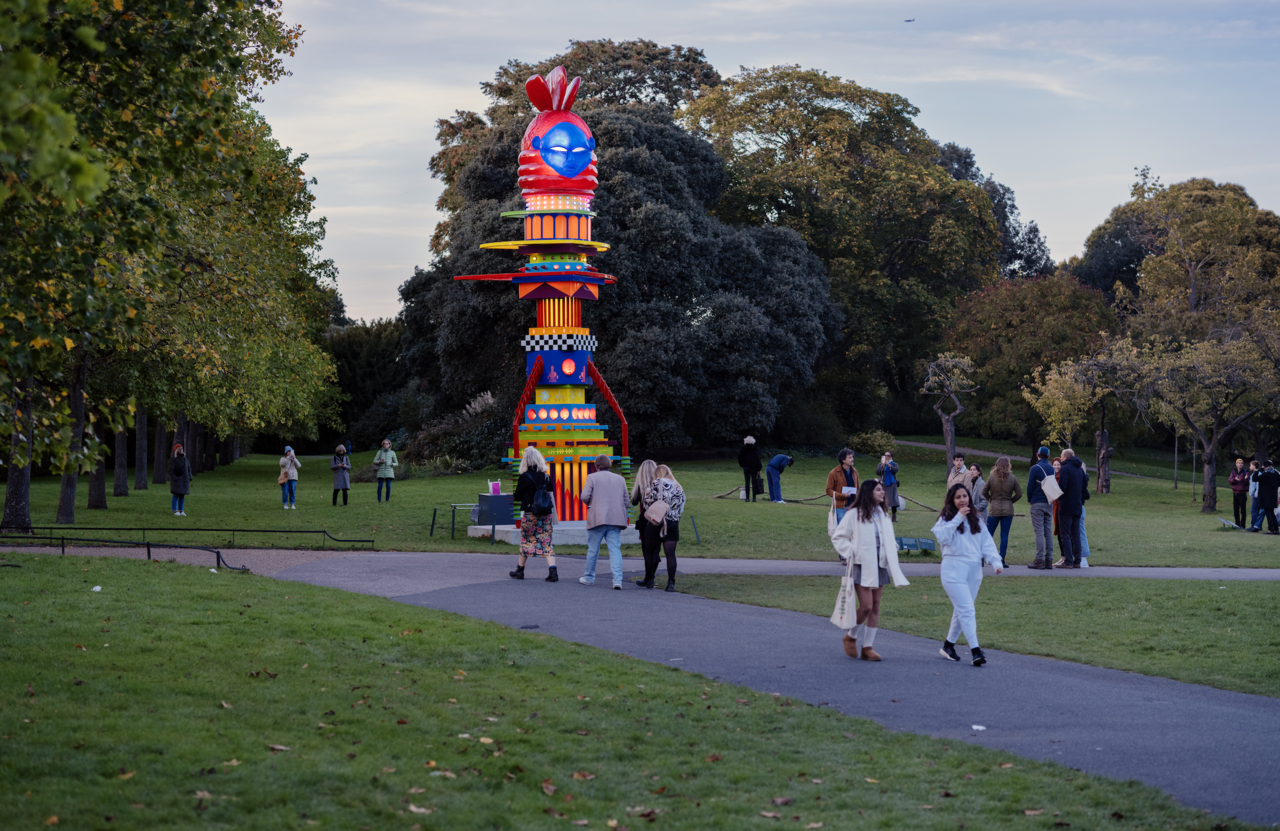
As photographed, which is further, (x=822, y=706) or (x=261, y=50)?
(x=261, y=50)

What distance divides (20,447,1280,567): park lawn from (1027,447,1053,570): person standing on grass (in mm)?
1631

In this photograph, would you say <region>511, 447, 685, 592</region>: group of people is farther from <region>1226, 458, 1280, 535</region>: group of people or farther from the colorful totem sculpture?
<region>1226, 458, 1280, 535</region>: group of people

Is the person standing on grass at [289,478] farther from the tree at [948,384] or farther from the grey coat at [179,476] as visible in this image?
the tree at [948,384]

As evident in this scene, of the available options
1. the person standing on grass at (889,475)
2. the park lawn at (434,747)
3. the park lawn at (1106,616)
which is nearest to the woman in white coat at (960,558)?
the park lawn at (1106,616)

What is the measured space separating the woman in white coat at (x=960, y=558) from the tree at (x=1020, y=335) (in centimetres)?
3303

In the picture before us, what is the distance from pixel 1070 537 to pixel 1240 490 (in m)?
11.0

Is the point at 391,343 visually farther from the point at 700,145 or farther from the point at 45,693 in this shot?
the point at 45,693

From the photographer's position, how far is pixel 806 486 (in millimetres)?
35281

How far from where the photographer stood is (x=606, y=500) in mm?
14758

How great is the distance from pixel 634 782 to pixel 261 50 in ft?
71.0

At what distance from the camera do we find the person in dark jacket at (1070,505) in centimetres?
1772

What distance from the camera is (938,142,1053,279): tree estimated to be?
7550 cm

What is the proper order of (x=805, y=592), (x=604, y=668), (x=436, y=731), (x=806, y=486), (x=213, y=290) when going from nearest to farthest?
1. (x=436, y=731)
2. (x=604, y=668)
3. (x=805, y=592)
4. (x=213, y=290)
5. (x=806, y=486)

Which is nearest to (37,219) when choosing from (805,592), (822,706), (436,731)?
(436,731)
